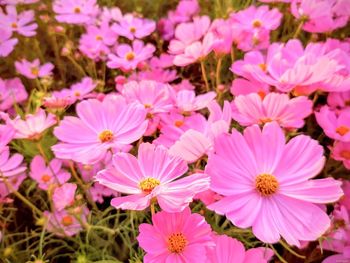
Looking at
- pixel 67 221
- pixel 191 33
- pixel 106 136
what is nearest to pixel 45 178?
pixel 67 221

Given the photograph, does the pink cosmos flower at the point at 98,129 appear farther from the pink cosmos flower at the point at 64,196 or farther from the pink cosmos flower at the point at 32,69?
the pink cosmos flower at the point at 32,69

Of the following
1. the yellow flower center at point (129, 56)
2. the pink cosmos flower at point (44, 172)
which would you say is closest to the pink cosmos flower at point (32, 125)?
the pink cosmos flower at point (44, 172)

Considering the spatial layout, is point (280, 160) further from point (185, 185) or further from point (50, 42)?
point (50, 42)

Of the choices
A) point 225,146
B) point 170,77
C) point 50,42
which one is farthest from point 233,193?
point 50,42

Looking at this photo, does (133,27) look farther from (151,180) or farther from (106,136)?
(151,180)

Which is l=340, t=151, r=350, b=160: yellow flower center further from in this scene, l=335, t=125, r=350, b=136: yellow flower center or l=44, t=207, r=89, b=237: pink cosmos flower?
l=44, t=207, r=89, b=237: pink cosmos flower

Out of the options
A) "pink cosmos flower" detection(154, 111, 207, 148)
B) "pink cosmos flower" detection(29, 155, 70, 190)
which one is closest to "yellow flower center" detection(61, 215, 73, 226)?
"pink cosmos flower" detection(29, 155, 70, 190)

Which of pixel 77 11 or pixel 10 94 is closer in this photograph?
pixel 10 94
